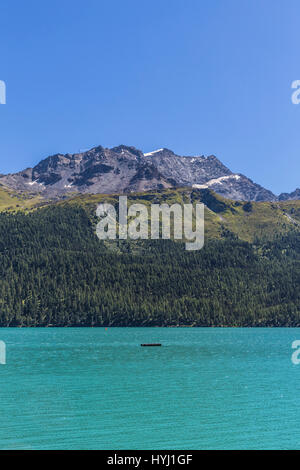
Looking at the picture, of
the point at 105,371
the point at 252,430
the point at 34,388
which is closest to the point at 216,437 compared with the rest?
the point at 252,430

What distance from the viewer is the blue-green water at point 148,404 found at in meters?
70.1

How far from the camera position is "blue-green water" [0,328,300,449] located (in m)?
70.1

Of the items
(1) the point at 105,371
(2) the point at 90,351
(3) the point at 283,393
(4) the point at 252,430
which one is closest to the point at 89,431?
(4) the point at 252,430

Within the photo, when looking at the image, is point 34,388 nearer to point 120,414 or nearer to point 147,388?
point 147,388

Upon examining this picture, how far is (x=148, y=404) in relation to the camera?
303 feet

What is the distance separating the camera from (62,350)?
19800 cm
